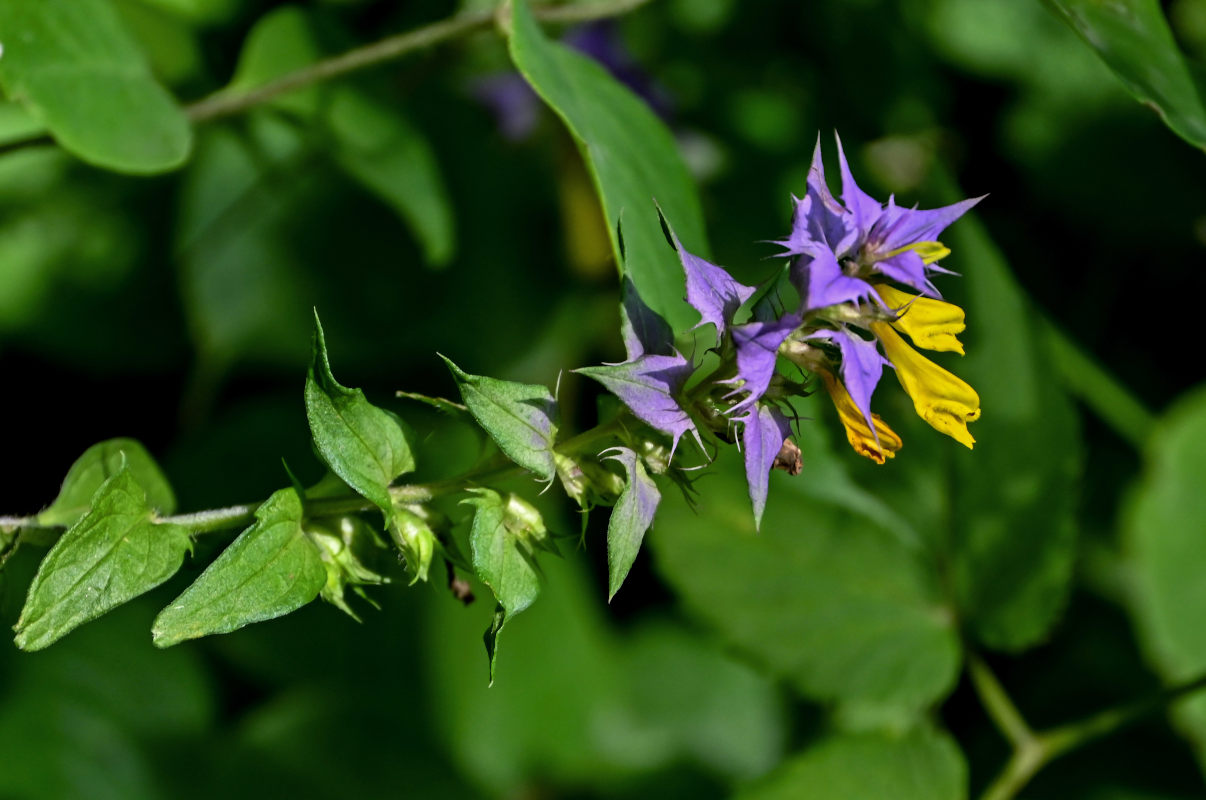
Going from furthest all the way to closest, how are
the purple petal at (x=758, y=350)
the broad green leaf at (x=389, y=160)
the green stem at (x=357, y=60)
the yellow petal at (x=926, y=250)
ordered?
1. the broad green leaf at (x=389, y=160)
2. the green stem at (x=357, y=60)
3. the yellow petal at (x=926, y=250)
4. the purple petal at (x=758, y=350)

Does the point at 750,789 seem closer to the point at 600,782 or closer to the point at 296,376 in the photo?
the point at 600,782

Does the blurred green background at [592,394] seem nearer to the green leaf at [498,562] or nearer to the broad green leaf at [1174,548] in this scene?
the broad green leaf at [1174,548]

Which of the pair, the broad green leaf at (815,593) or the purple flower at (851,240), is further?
the broad green leaf at (815,593)

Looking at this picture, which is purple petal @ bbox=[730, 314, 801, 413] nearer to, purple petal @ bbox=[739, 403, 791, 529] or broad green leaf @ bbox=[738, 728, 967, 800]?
purple petal @ bbox=[739, 403, 791, 529]

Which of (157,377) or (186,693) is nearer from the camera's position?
(186,693)

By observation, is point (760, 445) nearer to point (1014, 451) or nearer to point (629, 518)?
point (629, 518)

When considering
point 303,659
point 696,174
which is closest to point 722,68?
point 696,174

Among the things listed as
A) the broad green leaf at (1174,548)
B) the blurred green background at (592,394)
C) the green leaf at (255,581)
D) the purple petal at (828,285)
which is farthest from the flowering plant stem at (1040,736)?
the green leaf at (255,581)
